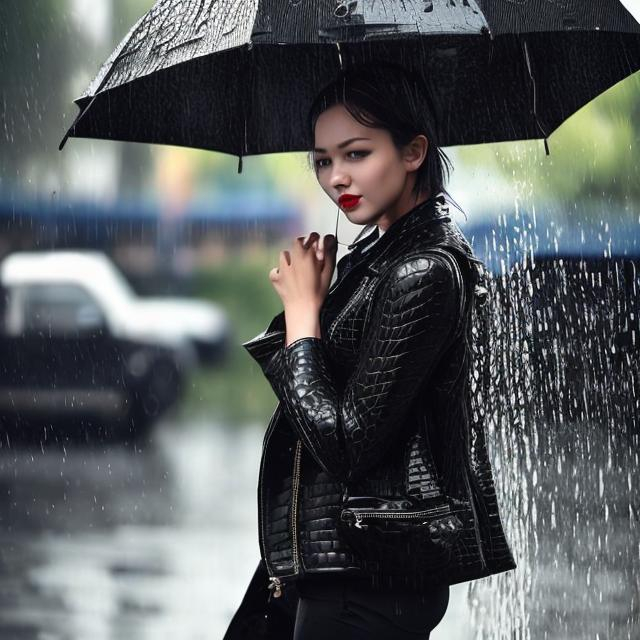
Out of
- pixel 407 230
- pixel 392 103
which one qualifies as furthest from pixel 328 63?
pixel 407 230

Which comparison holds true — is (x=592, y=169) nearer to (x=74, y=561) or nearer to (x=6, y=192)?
(x=74, y=561)

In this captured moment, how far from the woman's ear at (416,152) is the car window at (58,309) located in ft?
32.1

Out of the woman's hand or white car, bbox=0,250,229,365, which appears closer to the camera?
the woman's hand

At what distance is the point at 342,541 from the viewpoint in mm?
1868

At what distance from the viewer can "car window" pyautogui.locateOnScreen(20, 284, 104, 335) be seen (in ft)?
37.6

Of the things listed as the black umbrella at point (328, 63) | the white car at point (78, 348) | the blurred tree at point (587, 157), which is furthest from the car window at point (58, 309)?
the black umbrella at point (328, 63)

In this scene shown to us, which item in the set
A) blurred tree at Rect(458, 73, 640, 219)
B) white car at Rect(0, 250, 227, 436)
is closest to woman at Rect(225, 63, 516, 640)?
blurred tree at Rect(458, 73, 640, 219)

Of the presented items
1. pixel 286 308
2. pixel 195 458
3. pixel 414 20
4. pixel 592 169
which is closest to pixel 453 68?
pixel 414 20

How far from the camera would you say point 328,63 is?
247 centimetres

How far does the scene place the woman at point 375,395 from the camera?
1809 mm

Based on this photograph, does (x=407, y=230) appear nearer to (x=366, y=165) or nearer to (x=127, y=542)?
(x=366, y=165)

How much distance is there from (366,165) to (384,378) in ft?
1.28

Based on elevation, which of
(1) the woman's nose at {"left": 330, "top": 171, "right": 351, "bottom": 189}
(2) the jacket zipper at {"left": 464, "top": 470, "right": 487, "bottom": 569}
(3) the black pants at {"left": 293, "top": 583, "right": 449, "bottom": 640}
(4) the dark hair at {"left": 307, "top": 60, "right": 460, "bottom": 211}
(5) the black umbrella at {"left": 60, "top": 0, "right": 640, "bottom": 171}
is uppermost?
(5) the black umbrella at {"left": 60, "top": 0, "right": 640, "bottom": 171}

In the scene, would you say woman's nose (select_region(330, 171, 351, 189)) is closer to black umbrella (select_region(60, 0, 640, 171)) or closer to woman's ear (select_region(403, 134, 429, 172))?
woman's ear (select_region(403, 134, 429, 172))
